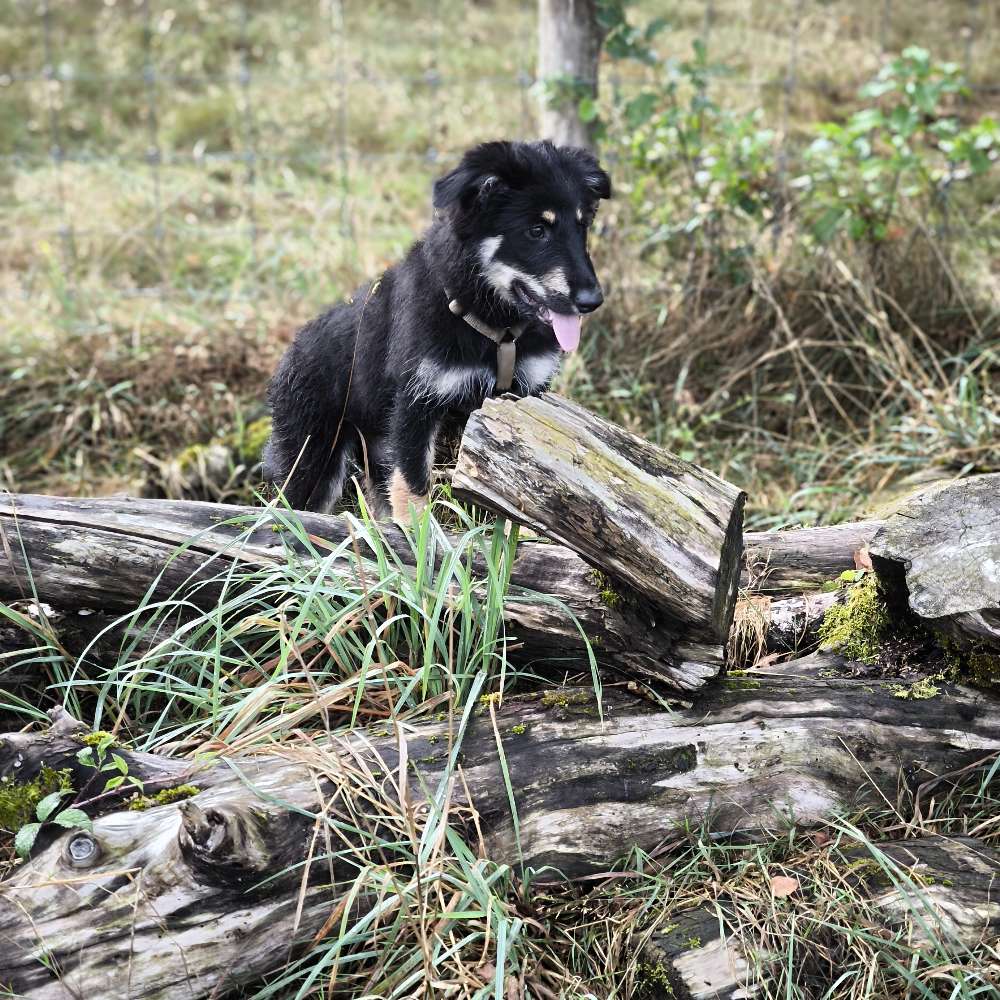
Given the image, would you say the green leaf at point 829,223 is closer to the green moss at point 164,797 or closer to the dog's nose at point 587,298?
the dog's nose at point 587,298

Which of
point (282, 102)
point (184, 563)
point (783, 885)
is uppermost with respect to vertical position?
point (282, 102)

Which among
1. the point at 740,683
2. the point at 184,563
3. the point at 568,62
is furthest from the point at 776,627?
the point at 568,62

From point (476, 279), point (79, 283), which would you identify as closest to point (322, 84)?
point (79, 283)

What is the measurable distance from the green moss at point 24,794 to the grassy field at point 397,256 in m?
0.35

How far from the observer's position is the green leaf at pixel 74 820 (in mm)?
2025

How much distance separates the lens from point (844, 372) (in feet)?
16.5

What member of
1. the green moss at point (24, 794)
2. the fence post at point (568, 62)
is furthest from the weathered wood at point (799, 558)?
the fence post at point (568, 62)

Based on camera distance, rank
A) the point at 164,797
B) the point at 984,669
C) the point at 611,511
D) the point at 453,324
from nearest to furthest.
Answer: the point at 164,797
the point at 611,511
the point at 984,669
the point at 453,324

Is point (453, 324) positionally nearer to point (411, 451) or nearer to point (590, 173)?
point (411, 451)

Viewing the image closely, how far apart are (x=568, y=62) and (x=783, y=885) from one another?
428 cm

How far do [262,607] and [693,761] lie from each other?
1.21m

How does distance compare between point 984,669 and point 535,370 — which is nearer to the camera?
point 984,669

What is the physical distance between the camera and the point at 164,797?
7.05ft

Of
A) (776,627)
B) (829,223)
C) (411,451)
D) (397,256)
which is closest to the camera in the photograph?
(776,627)
